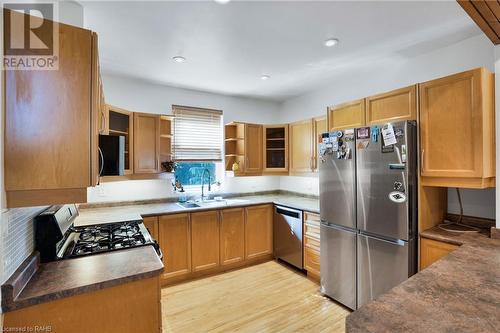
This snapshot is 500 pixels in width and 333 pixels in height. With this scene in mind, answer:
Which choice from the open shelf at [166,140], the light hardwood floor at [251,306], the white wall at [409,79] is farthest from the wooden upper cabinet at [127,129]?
the white wall at [409,79]

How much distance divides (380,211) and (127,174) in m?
2.71

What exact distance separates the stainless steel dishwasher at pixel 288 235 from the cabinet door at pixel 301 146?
0.69 meters

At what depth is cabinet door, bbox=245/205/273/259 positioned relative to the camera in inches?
137

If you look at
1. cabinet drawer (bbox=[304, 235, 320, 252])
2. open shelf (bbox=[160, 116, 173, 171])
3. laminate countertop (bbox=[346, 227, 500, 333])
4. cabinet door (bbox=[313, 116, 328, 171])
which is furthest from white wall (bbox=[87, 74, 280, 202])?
laminate countertop (bbox=[346, 227, 500, 333])

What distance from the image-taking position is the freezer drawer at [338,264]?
2.40m

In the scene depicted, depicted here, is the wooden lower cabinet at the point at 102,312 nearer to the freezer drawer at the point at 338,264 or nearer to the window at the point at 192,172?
the freezer drawer at the point at 338,264

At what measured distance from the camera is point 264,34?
212 cm

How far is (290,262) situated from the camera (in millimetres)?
3373

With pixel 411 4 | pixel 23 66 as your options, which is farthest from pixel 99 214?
pixel 411 4

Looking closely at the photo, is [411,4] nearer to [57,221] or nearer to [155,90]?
[57,221]

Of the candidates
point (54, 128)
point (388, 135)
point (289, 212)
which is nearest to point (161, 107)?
point (289, 212)

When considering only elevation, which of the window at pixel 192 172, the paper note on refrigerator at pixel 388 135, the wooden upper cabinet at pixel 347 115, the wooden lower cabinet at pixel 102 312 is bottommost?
the wooden lower cabinet at pixel 102 312

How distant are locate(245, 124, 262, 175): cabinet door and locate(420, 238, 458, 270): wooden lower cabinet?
2417 millimetres

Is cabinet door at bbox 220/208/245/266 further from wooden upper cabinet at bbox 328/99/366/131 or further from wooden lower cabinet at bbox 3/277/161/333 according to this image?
wooden lower cabinet at bbox 3/277/161/333
